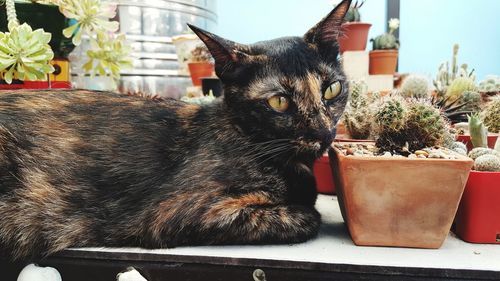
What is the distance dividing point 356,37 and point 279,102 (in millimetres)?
1987

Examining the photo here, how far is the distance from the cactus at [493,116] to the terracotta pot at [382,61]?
1413 millimetres

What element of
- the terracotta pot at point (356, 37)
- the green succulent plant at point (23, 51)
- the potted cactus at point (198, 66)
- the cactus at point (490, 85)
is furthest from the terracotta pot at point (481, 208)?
the potted cactus at point (198, 66)

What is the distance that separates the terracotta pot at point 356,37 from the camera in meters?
2.59

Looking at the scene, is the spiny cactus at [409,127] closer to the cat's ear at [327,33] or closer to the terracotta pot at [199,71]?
the cat's ear at [327,33]

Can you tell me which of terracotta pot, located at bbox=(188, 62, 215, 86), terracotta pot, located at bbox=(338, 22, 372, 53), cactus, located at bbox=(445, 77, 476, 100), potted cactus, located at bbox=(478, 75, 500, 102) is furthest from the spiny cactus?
terracotta pot, located at bbox=(188, 62, 215, 86)

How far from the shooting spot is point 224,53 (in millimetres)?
857

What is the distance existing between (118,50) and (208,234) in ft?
2.73

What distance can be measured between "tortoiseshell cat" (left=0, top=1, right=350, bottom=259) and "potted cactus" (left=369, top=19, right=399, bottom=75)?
6.44 ft

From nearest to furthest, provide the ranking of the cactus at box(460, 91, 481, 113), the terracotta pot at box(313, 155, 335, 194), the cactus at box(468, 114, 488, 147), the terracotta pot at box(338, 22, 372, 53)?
the cactus at box(468, 114, 488, 147) < the terracotta pot at box(313, 155, 335, 194) < the cactus at box(460, 91, 481, 113) < the terracotta pot at box(338, 22, 372, 53)

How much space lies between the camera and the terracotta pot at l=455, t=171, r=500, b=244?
784mm

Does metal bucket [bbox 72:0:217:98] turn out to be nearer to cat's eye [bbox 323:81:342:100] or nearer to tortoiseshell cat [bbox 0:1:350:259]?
tortoiseshell cat [bbox 0:1:350:259]

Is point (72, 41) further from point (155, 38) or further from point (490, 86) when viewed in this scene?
point (490, 86)

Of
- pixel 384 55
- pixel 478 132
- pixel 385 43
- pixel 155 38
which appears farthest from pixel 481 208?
pixel 155 38

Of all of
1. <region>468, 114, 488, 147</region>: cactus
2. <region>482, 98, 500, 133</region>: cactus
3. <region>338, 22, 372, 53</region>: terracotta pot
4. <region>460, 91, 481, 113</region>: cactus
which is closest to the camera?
<region>468, 114, 488, 147</region>: cactus
